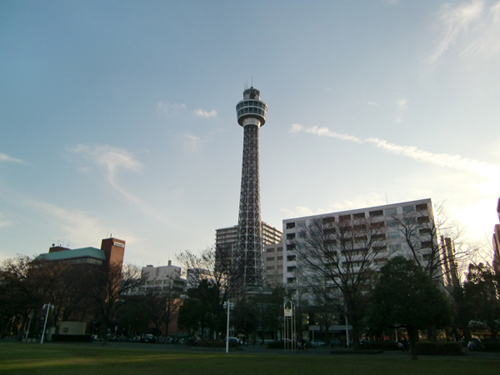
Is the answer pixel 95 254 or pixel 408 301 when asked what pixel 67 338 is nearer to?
pixel 408 301

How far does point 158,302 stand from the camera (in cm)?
6594

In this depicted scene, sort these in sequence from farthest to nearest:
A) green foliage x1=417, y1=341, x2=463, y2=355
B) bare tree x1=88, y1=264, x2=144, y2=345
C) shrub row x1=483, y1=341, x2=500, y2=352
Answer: bare tree x1=88, y1=264, x2=144, y2=345 < shrub row x1=483, y1=341, x2=500, y2=352 < green foliage x1=417, y1=341, x2=463, y2=355

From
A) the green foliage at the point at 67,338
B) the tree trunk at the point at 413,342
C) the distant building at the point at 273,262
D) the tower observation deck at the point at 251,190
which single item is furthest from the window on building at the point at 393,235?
the green foliage at the point at 67,338

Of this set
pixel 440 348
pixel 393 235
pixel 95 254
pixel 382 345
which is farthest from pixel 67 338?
pixel 393 235

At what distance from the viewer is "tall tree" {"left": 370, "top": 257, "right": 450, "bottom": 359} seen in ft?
71.1

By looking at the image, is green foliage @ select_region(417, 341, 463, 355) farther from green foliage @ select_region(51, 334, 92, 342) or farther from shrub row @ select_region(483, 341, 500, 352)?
green foliage @ select_region(51, 334, 92, 342)

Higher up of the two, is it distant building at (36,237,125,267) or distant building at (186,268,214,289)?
distant building at (36,237,125,267)

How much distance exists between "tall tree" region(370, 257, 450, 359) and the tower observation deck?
6675 cm

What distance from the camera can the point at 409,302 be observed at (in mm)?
21984

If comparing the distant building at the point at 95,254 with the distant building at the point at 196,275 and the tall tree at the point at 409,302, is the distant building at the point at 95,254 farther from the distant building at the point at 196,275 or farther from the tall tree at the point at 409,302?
the tall tree at the point at 409,302

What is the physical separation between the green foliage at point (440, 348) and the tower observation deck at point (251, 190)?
6367 centimetres

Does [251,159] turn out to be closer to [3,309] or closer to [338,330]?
[338,330]

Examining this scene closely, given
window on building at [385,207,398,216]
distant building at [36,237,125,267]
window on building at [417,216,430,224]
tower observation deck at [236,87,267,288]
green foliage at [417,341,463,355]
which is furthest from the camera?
tower observation deck at [236,87,267,288]

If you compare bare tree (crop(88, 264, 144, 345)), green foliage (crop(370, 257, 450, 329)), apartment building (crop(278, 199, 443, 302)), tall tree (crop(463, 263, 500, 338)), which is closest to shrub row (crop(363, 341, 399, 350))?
apartment building (crop(278, 199, 443, 302))
